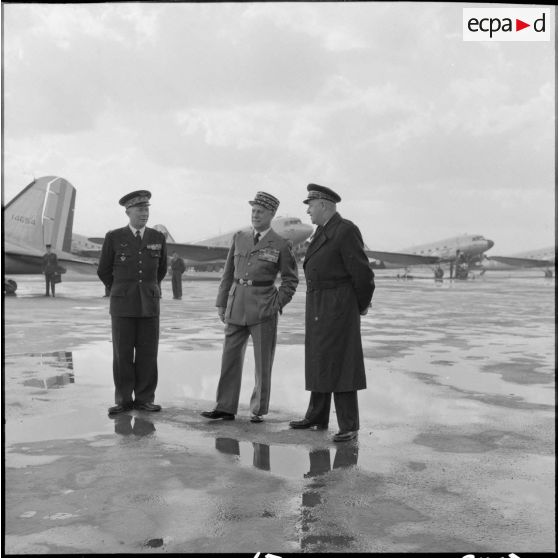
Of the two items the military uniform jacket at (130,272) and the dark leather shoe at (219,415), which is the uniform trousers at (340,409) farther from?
the military uniform jacket at (130,272)

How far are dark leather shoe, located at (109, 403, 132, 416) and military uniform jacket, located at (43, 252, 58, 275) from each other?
16.4 m

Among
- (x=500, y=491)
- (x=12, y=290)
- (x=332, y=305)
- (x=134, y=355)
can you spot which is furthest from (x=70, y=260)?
(x=500, y=491)

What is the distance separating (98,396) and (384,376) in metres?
3.06

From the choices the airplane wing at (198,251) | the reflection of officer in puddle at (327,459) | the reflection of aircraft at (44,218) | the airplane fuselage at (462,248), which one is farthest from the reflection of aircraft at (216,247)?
the reflection of officer in puddle at (327,459)

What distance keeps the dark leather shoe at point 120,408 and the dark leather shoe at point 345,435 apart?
1.87 metres

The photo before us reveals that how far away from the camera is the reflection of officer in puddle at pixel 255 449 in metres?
3.74

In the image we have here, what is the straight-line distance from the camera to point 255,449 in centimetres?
407

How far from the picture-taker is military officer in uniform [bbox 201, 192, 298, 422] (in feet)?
16.2

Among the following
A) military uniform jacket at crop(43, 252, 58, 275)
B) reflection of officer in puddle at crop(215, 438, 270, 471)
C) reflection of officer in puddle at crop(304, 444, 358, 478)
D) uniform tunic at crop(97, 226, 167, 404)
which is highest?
military uniform jacket at crop(43, 252, 58, 275)

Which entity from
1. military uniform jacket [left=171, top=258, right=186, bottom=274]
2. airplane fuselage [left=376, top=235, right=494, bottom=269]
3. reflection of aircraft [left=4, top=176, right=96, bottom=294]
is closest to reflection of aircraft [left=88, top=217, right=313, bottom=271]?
reflection of aircraft [left=4, top=176, right=96, bottom=294]

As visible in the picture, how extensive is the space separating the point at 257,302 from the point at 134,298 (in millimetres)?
1141

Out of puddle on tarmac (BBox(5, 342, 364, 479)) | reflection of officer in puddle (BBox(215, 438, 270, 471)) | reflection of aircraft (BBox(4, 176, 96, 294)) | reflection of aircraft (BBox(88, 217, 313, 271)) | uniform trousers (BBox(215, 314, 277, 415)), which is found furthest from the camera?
reflection of aircraft (BBox(88, 217, 313, 271))

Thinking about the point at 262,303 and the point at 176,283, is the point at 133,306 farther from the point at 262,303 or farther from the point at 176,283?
the point at 176,283

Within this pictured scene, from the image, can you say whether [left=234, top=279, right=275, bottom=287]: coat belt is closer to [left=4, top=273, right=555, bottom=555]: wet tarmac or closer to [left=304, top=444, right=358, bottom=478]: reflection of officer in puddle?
[left=4, top=273, right=555, bottom=555]: wet tarmac
